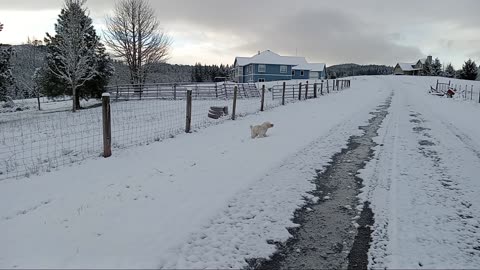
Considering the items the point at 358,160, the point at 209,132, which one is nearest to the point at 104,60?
the point at 209,132

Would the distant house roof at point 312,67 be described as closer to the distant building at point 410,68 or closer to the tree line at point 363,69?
the distant building at point 410,68

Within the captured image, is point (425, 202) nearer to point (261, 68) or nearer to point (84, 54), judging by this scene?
point (84, 54)

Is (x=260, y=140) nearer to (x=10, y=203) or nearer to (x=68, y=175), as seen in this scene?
(x=68, y=175)

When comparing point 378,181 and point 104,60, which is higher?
point 104,60

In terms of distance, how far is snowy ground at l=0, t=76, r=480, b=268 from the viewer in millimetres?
3627

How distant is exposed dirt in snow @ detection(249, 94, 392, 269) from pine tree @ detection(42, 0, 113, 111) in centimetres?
2596

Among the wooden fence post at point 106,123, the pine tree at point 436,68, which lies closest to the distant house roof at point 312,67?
the pine tree at point 436,68

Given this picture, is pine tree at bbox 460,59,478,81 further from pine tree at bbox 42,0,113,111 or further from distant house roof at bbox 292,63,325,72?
pine tree at bbox 42,0,113,111

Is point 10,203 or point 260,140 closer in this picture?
point 10,203

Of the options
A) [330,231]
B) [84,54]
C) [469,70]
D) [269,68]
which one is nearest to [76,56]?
[84,54]

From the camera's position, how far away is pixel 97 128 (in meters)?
15.3

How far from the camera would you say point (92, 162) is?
23.7ft

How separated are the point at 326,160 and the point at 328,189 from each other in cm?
192

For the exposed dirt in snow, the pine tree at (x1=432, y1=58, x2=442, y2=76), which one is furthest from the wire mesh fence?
the pine tree at (x1=432, y1=58, x2=442, y2=76)
